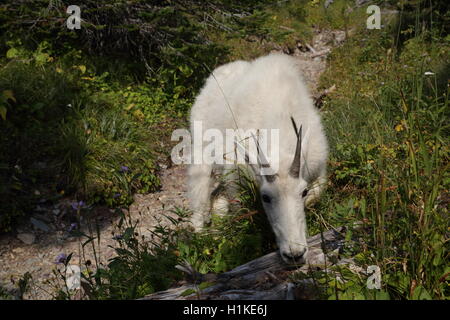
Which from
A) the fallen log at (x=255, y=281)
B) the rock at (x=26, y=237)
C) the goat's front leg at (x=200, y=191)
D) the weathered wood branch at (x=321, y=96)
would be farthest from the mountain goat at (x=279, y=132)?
the weathered wood branch at (x=321, y=96)

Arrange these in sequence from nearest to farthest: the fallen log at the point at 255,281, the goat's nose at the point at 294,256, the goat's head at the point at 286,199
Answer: the fallen log at the point at 255,281
the goat's nose at the point at 294,256
the goat's head at the point at 286,199

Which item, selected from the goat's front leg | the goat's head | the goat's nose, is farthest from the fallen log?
the goat's front leg

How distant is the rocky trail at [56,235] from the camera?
15.7 feet

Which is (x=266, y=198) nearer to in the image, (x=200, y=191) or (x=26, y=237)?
(x=200, y=191)

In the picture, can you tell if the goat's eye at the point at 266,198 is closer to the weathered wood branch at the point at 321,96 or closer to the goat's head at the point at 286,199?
the goat's head at the point at 286,199

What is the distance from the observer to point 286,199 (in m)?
3.37

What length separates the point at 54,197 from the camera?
18.7ft

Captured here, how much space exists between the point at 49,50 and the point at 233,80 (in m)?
3.83

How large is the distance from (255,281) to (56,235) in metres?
3.55

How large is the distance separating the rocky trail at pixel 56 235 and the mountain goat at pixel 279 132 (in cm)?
86

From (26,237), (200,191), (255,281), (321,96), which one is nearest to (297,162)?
(255,281)

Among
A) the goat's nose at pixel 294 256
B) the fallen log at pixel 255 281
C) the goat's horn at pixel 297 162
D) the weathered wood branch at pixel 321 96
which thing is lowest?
the fallen log at pixel 255 281

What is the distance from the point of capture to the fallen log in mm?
2555
